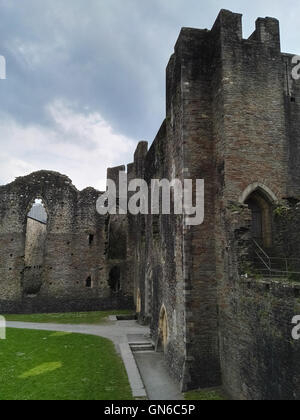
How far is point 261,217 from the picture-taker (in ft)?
34.4

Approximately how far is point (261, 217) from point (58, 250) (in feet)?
55.0

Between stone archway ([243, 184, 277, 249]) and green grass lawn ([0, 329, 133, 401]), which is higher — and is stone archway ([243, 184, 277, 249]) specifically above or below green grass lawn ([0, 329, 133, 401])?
above

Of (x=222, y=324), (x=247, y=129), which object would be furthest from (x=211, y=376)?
(x=247, y=129)

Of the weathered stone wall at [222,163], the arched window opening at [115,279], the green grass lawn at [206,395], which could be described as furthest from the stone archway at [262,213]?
the arched window opening at [115,279]

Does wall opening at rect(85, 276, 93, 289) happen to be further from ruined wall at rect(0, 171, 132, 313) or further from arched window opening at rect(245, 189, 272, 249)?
arched window opening at rect(245, 189, 272, 249)

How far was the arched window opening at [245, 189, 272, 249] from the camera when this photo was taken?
10.2 metres

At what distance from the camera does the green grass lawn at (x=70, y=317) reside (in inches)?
777

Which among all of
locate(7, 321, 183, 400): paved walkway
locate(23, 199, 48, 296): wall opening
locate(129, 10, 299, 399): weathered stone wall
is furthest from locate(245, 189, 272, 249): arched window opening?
locate(23, 199, 48, 296): wall opening

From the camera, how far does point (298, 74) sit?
11.0 metres

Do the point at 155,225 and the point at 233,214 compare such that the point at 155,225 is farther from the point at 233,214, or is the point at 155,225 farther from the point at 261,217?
the point at 233,214

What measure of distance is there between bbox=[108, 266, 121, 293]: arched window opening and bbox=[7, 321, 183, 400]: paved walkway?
5.30 meters

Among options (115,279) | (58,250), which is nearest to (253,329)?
(58,250)

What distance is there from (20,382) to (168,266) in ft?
19.4
